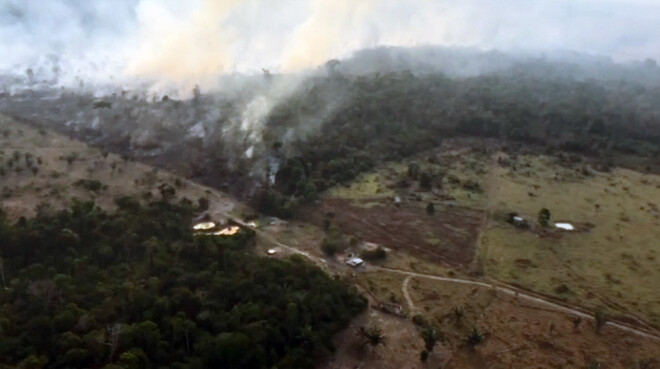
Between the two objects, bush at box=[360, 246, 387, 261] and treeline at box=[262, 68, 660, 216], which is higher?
treeline at box=[262, 68, 660, 216]

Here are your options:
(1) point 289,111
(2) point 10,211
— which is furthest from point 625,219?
(2) point 10,211

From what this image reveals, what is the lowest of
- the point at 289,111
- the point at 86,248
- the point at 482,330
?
the point at 482,330

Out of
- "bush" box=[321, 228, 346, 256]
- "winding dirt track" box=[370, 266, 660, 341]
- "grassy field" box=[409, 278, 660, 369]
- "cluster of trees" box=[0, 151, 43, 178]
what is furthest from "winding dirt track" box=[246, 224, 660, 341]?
"cluster of trees" box=[0, 151, 43, 178]

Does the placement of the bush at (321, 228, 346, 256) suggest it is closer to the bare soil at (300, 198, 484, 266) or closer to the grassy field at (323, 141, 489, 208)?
the bare soil at (300, 198, 484, 266)

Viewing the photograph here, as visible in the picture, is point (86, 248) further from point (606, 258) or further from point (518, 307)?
point (606, 258)

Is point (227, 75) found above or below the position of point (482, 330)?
above

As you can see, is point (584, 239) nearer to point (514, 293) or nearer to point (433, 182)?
point (514, 293)

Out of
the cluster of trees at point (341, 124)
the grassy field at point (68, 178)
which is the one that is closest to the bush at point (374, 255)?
the cluster of trees at point (341, 124)
